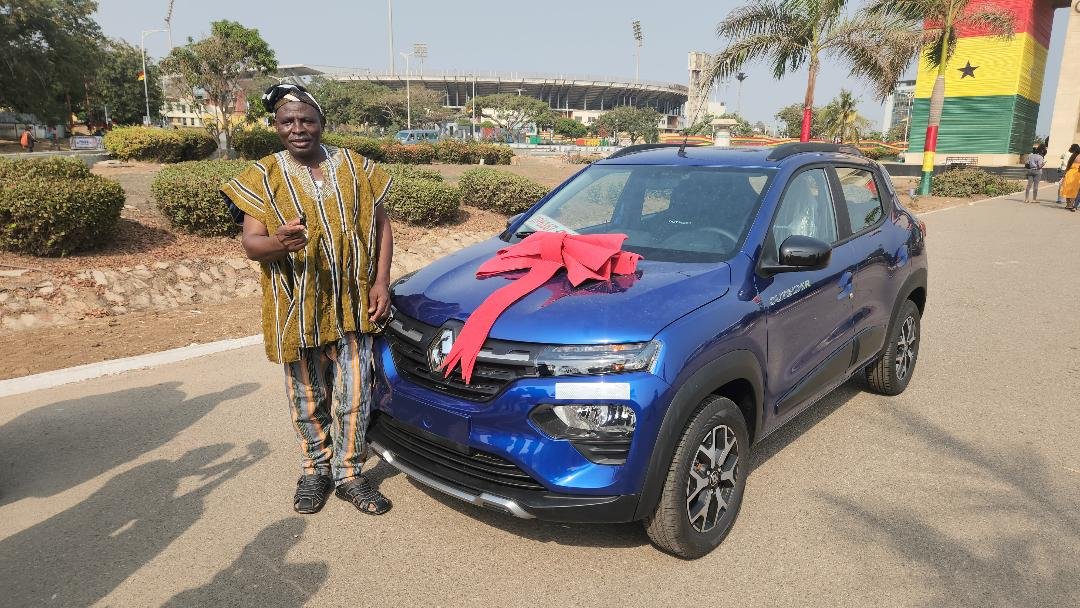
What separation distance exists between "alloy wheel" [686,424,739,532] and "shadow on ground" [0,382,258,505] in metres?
3.02

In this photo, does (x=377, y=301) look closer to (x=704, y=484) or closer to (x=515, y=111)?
(x=704, y=484)

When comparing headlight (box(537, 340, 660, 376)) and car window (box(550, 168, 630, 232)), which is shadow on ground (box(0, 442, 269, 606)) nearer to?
headlight (box(537, 340, 660, 376))

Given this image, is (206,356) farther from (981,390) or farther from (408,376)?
(981,390)

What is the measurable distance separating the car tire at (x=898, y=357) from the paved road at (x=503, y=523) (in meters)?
0.12

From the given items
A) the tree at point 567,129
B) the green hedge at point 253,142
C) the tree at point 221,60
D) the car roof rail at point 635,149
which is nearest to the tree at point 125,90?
the tree at point 221,60

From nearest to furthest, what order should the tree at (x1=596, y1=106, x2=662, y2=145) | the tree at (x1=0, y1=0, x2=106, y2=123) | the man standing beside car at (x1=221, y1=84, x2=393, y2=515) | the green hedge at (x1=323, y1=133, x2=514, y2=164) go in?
the man standing beside car at (x1=221, y1=84, x2=393, y2=515), the green hedge at (x1=323, y1=133, x2=514, y2=164), the tree at (x1=0, y1=0, x2=106, y2=123), the tree at (x1=596, y1=106, x2=662, y2=145)

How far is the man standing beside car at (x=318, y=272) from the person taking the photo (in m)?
2.98

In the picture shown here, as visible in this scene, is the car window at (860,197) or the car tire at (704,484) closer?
the car tire at (704,484)

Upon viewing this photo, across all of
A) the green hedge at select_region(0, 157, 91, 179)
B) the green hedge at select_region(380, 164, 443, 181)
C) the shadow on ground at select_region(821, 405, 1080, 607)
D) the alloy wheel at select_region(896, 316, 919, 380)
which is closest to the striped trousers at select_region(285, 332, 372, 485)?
the shadow on ground at select_region(821, 405, 1080, 607)

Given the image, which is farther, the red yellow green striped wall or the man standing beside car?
the red yellow green striped wall

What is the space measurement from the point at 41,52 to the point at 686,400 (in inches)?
1738

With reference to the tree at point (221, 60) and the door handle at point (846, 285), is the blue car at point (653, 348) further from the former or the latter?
the tree at point (221, 60)

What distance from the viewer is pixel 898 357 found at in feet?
16.0

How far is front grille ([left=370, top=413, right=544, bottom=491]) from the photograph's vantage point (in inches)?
107
